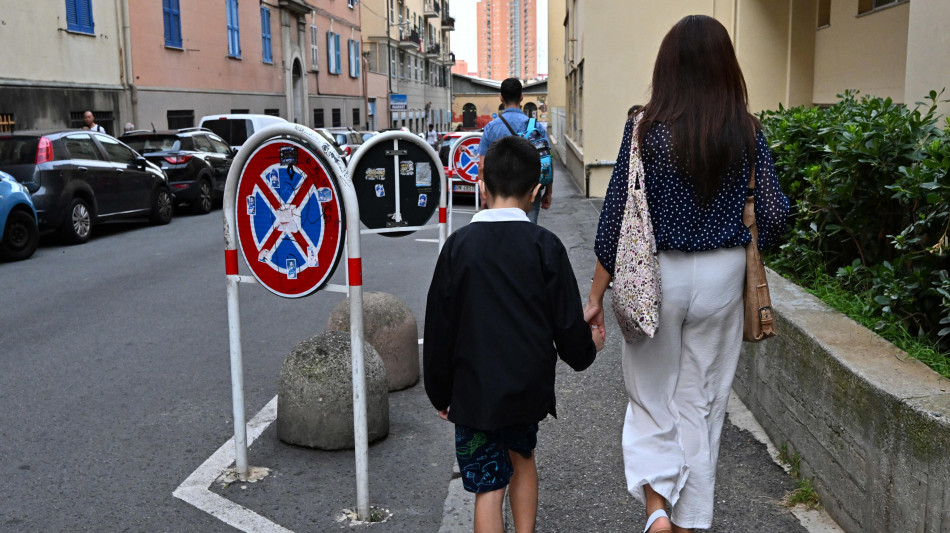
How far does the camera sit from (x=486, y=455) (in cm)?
319

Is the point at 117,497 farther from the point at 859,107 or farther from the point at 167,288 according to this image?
the point at 167,288

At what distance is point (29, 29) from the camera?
19.4m

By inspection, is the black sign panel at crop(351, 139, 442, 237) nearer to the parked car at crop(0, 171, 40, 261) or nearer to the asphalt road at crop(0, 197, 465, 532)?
the asphalt road at crop(0, 197, 465, 532)

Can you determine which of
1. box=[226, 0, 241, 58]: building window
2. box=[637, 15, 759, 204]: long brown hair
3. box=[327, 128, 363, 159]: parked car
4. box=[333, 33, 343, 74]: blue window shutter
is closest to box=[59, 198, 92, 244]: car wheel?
box=[637, 15, 759, 204]: long brown hair

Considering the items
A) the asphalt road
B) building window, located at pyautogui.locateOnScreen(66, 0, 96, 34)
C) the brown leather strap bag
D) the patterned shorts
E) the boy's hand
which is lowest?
the asphalt road

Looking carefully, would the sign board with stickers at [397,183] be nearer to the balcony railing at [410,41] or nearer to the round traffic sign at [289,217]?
the round traffic sign at [289,217]

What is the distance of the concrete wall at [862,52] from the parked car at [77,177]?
10398mm

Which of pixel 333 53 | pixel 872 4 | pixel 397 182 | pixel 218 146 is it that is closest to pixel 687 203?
pixel 397 182

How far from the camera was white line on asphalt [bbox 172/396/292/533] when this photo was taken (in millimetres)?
3938

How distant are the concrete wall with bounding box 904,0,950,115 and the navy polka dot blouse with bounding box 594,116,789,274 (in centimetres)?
374

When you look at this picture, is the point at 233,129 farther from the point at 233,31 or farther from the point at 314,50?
the point at 314,50

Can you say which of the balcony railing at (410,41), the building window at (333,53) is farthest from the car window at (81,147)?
the balcony railing at (410,41)

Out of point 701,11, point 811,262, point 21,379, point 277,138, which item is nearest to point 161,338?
point 21,379

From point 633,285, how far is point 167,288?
754 centimetres
